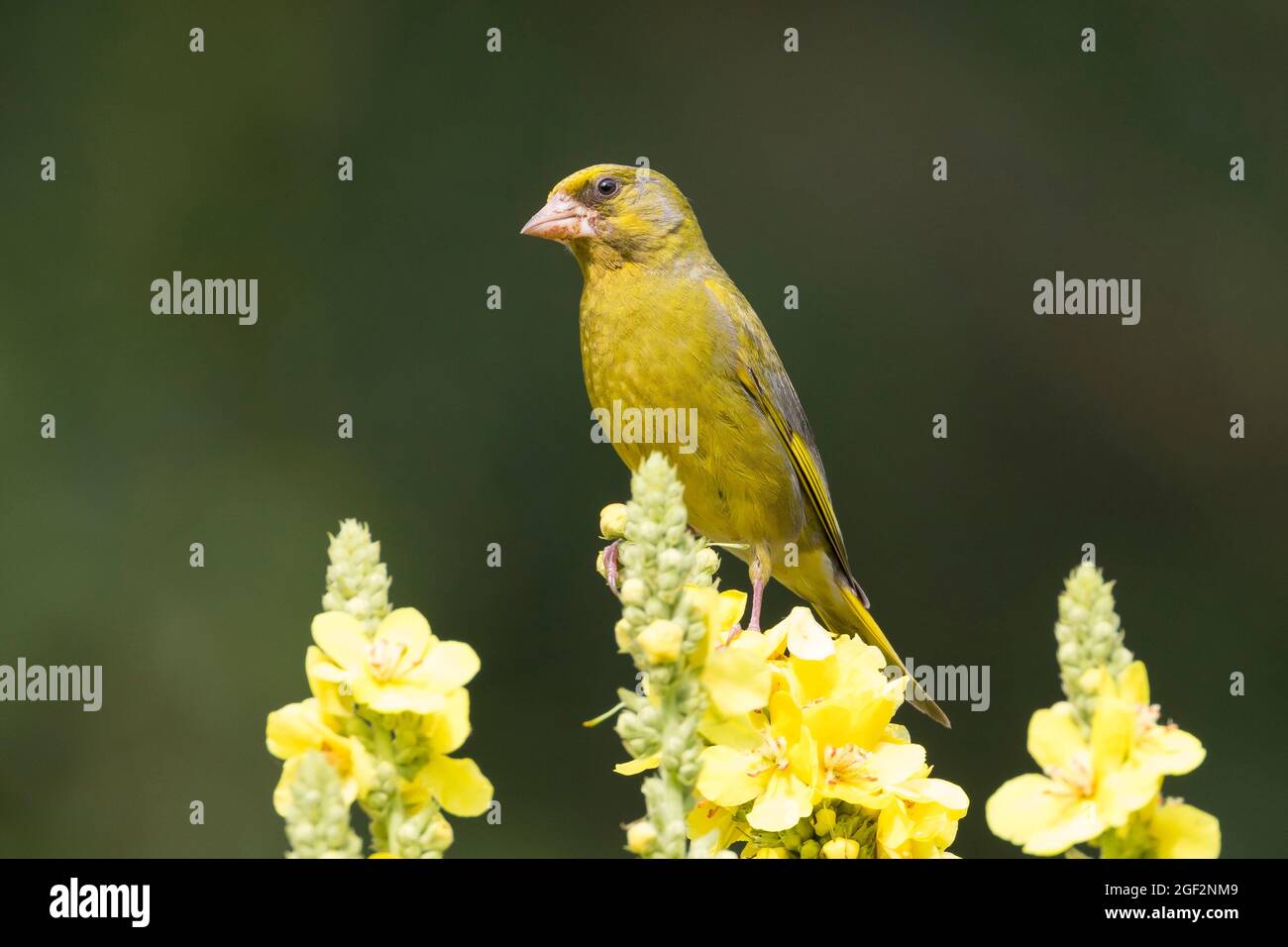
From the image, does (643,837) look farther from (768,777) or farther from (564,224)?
(564,224)

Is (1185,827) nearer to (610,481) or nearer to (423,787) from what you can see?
(423,787)

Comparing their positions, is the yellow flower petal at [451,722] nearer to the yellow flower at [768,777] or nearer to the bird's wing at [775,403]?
the yellow flower at [768,777]

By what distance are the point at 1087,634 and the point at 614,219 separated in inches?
128

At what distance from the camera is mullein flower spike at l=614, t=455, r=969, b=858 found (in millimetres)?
1277

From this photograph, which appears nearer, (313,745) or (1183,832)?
(1183,832)

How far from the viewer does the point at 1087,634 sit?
1124 mm

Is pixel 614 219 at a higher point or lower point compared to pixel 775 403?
higher

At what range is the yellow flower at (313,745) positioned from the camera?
4.20ft

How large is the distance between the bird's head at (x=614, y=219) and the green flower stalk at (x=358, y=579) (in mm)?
2944

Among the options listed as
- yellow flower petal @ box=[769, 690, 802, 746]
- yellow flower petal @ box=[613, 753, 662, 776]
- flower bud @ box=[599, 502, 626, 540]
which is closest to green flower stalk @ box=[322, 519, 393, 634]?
yellow flower petal @ box=[613, 753, 662, 776]

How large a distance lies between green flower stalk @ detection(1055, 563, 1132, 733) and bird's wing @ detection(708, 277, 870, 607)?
10.00ft

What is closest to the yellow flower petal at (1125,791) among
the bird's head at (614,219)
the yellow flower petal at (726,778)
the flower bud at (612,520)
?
the yellow flower petal at (726,778)

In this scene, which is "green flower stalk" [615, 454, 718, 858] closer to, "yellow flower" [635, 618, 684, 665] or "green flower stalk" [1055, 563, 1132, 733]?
"yellow flower" [635, 618, 684, 665]

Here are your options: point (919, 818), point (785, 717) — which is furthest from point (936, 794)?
point (785, 717)
